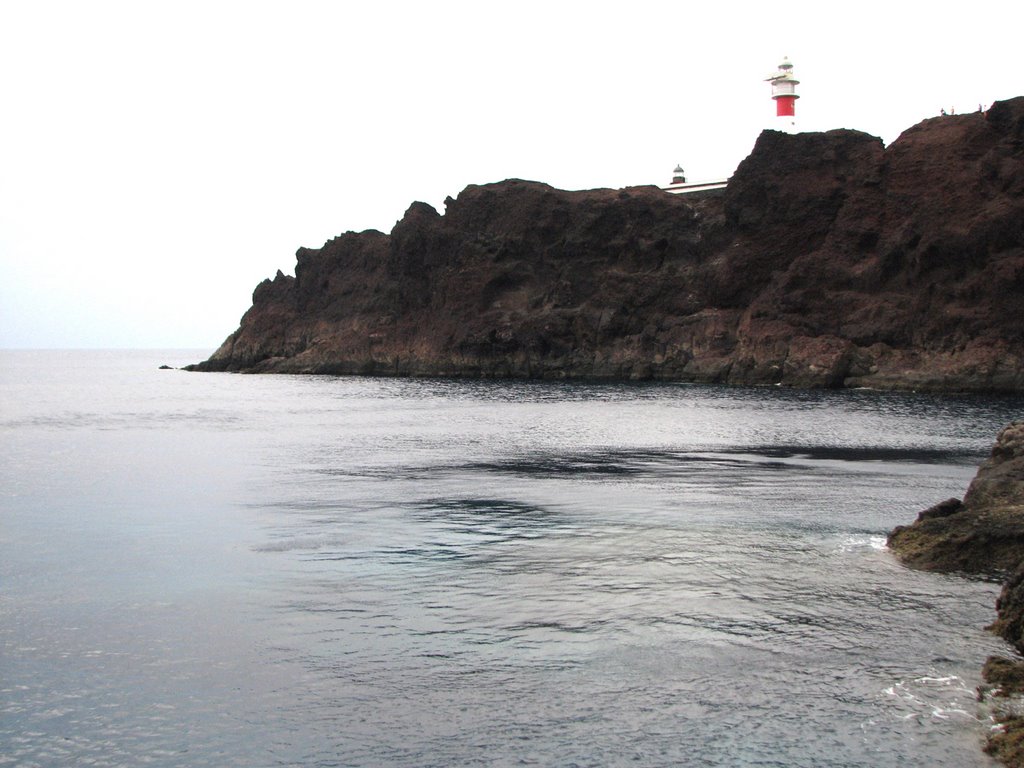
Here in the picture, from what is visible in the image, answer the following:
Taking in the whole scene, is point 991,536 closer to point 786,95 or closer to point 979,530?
point 979,530

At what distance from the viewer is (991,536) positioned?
565 inches

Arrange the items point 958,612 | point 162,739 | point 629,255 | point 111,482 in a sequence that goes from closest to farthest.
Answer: point 162,739 < point 958,612 < point 111,482 < point 629,255

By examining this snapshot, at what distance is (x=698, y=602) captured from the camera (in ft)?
41.9

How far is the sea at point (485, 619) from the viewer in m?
8.55

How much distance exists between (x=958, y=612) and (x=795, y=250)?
266 feet

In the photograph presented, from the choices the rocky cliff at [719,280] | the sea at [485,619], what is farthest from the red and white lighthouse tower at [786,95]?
the sea at [485,619]

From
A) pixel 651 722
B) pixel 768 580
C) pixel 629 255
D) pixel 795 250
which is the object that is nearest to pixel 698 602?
pixel 768 580

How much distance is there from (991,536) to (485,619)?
7936 mm

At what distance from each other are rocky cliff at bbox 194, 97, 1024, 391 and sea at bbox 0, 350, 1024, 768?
1884 inches

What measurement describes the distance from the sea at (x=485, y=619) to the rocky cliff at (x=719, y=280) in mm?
47852

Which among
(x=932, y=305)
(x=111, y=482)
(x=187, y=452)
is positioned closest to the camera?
(x=111, y=482)

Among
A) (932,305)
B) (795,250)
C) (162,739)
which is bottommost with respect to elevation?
(162,739)

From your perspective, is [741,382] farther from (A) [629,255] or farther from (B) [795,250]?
(A) [629,255]

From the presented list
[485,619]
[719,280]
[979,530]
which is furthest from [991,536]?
[719,280]
